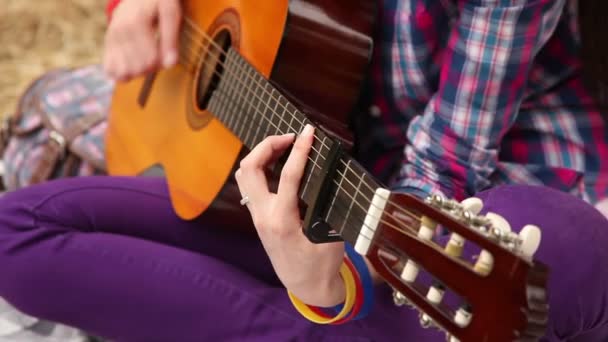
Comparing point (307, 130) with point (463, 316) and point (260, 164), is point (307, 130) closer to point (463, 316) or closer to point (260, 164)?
point (260, 164)

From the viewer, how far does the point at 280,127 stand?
0.71 meters

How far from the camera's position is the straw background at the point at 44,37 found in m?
1.87

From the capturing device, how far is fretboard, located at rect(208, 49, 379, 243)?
58 centimetres

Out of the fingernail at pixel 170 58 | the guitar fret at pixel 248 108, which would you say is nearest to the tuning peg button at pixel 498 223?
the guitar fret at pixel 248 108

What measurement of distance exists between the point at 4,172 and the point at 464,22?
3.15 feet

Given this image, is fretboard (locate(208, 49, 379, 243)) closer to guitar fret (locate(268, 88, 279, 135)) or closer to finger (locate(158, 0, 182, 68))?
guitar fret (locate(268, 88, 279, 135))

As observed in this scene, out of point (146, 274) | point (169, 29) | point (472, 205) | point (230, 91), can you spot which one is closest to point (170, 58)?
point (169, 29)

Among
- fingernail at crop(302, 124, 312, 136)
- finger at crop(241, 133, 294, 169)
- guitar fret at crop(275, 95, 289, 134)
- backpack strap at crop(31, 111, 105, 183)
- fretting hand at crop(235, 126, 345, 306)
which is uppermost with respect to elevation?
fingernail at crop(302, 124, 312, 136)

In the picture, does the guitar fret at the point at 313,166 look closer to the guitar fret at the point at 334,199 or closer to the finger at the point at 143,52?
the guitar fret at the point at 334,199

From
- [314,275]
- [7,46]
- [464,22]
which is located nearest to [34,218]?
[314,275]

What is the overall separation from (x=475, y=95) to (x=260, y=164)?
0.25 m

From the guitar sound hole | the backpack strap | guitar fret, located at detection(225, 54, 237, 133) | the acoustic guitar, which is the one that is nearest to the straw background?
the backpack strap

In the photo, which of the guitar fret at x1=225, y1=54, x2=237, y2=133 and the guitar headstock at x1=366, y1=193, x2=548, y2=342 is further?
Result: the guitar fret at x1=225, y1=54, x2=237, y2=133

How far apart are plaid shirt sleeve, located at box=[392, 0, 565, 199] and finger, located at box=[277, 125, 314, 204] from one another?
212 mm
